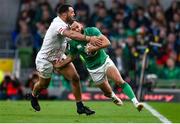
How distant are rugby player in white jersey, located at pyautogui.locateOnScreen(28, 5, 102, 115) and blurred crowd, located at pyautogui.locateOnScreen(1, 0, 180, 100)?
745 cm

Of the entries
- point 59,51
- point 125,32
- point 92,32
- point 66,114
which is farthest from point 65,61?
point 125,32

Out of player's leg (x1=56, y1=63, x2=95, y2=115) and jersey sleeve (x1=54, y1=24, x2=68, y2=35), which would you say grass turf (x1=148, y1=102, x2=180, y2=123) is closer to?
player's leg (x1=56, y1=63, x2=95, y2=115)

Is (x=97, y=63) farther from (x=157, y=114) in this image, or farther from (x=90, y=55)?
(x=157, y=114)

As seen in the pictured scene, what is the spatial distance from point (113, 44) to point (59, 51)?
9.41 metres

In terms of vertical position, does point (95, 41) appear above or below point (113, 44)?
above

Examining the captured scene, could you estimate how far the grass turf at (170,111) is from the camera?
659 inches

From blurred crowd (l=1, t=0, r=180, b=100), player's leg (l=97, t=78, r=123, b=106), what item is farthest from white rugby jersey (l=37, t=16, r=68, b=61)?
blurred crowd (l=1, t=0, r=180, b=100)

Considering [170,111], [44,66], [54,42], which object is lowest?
[170,111]

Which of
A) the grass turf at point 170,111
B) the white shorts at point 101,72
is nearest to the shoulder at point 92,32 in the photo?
the white shorts at point 101,72

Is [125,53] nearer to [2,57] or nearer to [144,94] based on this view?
[144,94]

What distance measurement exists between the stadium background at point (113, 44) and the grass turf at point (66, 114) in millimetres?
4634

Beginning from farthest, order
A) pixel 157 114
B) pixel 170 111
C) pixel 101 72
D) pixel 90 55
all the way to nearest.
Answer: pixel 170 111, pixel 157 114, pixel 101 72, pixel 90 55

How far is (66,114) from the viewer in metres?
17.3

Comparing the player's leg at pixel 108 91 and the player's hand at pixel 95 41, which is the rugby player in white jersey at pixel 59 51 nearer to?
the player's hand at pixel 95 41
